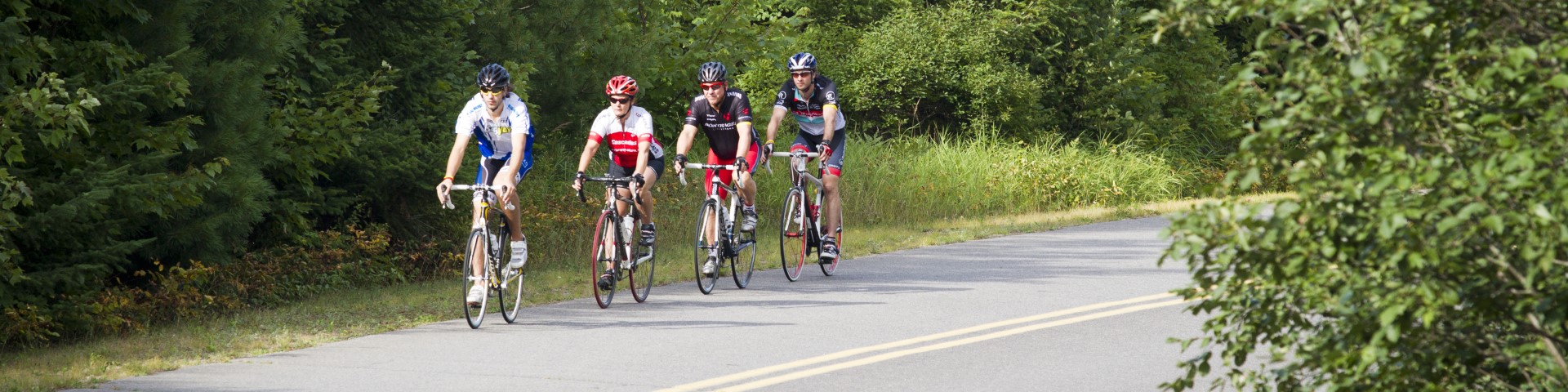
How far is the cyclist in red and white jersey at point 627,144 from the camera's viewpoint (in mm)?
11227

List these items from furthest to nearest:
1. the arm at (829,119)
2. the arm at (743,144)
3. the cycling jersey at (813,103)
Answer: the cycling jersey at (813,103) → the arm at (829,119) → the arm at (743,144)

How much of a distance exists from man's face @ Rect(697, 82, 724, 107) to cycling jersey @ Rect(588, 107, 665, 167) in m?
0.67

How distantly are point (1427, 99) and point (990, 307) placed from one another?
6.78 meters

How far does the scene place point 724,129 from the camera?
12750 mm

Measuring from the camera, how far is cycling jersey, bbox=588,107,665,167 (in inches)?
450

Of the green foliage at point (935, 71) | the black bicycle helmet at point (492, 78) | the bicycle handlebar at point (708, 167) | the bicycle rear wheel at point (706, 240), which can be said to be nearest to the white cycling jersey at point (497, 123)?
the black bicycle helmet at point (492, 78)

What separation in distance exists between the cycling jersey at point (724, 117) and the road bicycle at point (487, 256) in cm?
240

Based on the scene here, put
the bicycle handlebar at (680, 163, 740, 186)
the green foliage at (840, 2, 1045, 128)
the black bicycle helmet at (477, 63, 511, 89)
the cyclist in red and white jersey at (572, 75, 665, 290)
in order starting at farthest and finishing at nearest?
1. the green foliage at (840, 2, 1045, 128)
2. the bicycle handlebar at (680, 163, 740, 186)
3. the cyclist in red and white jersey at (572, 75, 665, 290)
4. the black bicycle helmet at (477, 63, 511, 89)

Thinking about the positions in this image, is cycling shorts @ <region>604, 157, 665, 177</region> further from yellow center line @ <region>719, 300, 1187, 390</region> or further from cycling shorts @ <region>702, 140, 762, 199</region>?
yellow center line @ <region>719, 300, 1187, 390</region>

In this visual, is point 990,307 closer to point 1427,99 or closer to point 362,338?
point 362,338

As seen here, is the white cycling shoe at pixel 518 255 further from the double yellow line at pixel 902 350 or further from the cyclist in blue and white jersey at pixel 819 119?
the cyclist in blue and white jersey at pixel 819 119

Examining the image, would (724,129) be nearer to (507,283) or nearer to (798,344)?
(507,283)

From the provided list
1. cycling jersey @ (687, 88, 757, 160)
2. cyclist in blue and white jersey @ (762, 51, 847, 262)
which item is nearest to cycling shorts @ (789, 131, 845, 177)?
cyclist in blue and white jersey @ (762, 51, 847, 262)

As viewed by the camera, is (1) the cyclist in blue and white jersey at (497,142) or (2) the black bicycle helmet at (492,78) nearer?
(1) the cyclist in blue and white jersey at (497,142)
